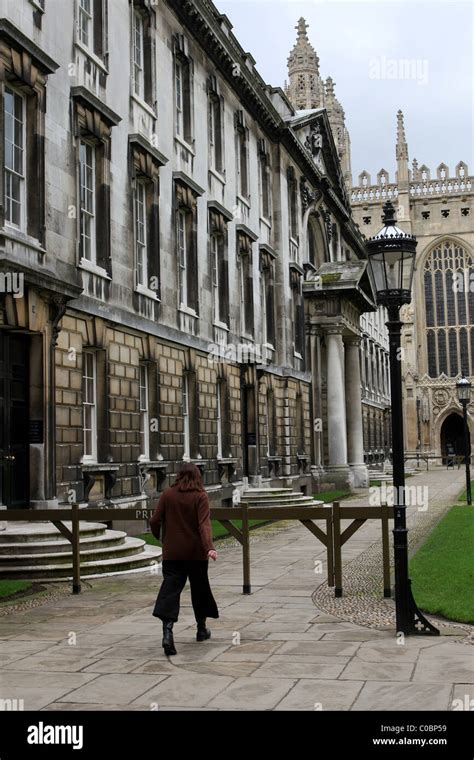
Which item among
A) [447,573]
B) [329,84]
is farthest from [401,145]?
[447,573]

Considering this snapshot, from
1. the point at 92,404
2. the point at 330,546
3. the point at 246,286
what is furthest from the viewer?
the point at 246,286

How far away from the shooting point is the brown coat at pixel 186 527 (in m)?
8.79

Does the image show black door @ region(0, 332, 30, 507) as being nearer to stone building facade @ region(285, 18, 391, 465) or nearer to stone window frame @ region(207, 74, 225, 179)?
stone window frame @ region(207, 74, 225, 179)

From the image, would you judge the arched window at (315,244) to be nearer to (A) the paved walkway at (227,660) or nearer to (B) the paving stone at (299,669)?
(A) the paved walkway at (227,660)

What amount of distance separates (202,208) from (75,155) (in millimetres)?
8586

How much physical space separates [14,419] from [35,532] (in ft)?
9.30

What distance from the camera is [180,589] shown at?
8.73m

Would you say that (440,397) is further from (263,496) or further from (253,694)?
(253,694)

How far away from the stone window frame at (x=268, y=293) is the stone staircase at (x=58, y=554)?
18.9 meters

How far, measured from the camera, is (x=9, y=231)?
603 inches

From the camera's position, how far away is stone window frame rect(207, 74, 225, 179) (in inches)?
1086

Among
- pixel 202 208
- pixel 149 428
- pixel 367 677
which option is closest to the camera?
pixel 367 677
